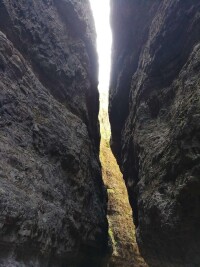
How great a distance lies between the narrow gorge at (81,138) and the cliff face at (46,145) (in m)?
0.04

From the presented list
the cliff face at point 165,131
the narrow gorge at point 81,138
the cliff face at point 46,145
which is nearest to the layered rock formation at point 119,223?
the narrow gorge at point 81,138

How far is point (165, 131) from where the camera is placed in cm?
1152

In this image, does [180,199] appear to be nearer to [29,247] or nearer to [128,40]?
[29,247]

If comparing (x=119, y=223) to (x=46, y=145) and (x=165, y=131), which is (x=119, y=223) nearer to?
(x=165, y=131)

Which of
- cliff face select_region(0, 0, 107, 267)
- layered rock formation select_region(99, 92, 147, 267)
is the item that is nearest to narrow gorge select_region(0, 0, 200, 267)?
cliff face select_region(0, 0, 107, 267)

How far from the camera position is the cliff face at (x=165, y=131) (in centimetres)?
952

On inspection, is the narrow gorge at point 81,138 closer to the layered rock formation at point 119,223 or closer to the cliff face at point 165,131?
the cliff face at point 165,131

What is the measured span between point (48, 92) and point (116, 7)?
972 centimetres

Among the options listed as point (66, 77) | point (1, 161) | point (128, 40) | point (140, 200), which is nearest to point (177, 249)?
point (140, 200)

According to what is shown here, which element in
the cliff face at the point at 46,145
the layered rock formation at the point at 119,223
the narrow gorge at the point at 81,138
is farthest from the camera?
the layered rock formation at the point at 119,223

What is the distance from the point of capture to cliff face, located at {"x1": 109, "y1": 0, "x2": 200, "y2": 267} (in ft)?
31.2

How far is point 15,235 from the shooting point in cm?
756

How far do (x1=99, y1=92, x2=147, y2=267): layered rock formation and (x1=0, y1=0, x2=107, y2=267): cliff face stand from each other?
14.8ft

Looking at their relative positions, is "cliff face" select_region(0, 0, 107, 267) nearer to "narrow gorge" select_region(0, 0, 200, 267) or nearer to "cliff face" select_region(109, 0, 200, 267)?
"narrow gorge" select_region(0, 0, 200, 267)
